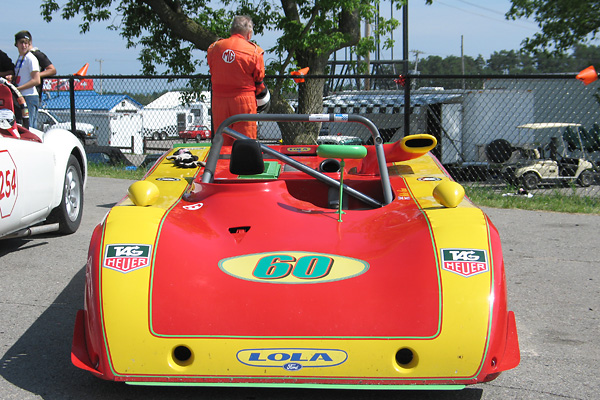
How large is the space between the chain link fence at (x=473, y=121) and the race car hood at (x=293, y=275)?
6.67 m

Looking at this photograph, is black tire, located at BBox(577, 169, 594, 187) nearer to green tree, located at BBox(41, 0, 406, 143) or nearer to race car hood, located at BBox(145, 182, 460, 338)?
green tree, located at BBox(41, 0, 406, 143)

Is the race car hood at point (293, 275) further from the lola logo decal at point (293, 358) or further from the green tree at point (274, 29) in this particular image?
the green tree at point (274, 29)

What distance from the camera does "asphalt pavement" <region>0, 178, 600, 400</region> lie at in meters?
3.10

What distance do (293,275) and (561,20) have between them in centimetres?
2176

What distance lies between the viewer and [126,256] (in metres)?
3.14

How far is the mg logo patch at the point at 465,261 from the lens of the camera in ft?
10.0

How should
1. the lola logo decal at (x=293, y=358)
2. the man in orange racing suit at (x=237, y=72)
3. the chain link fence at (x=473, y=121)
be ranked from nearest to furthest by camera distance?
the lola logo decal at (x=293, y=358), the man in orange racing suit at (x=237, y=72), the chain link fence at (x=473, y=121)

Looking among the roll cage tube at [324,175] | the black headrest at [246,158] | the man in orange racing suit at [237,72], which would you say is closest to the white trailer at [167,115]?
the man in orange racing suit at [237,72]

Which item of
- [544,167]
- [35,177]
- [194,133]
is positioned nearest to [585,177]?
[544,167]

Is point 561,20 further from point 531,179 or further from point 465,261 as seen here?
point 465,261

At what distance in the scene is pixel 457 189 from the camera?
3760 millimetres

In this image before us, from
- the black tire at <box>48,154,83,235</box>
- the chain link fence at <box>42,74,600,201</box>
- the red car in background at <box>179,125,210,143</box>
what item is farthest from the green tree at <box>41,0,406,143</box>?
the red car in background at <box>179,125,210,143</box>

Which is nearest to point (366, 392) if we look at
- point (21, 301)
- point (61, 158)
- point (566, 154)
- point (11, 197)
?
point (21, 301)

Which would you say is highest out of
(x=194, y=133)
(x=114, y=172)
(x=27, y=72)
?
(x=27, y=72)
